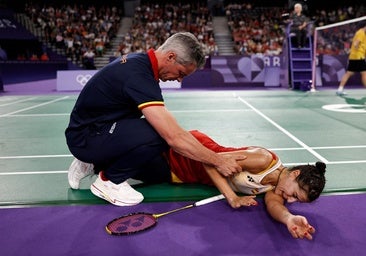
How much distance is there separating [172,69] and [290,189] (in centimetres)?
118

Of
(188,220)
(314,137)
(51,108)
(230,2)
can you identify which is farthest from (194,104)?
(230,2)

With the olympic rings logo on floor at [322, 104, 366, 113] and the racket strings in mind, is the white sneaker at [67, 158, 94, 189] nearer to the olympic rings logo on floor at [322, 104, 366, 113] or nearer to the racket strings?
the racket strings

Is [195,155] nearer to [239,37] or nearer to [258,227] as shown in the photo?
[258,227]

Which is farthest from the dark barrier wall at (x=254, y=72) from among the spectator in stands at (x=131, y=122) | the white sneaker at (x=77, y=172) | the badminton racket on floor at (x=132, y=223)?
the badminton racket on floor at (x=132, y=223)

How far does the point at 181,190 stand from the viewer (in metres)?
2.95

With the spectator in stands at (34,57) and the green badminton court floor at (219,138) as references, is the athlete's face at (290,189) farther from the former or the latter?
the spectator in stands at (34,57)

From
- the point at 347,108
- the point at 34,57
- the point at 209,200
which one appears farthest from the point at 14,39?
the point at 209,200

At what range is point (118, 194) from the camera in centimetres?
267

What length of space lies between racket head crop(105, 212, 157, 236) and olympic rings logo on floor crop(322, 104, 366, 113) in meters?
5.74

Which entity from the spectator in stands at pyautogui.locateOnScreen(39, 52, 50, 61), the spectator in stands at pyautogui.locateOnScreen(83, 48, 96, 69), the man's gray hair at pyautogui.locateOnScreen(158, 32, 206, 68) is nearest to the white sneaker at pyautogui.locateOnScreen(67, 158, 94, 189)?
the man's gray hair at pyautogui.locateOnScreen(158, 32, 206, 68)

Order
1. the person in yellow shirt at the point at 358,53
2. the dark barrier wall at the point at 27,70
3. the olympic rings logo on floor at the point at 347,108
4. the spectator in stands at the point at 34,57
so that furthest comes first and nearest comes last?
the spectator in stands at the point at 34,57 → the dark barrier wall at the point at 27,70 → the person in yellow shirt at the point at 358,53 → the olympic rings logo on floor at the point at 347,108

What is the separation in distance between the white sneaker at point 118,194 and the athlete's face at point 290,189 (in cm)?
106

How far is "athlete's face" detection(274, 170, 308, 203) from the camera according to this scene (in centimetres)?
236

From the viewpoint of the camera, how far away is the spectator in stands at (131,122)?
93.2 inches
